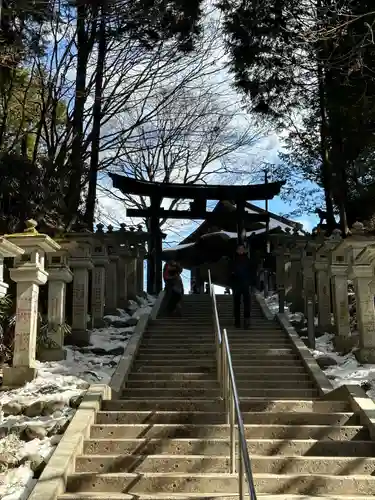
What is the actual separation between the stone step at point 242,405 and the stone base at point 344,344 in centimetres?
294

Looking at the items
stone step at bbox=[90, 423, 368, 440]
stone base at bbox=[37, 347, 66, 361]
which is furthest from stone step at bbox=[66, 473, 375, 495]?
stone base at bbox=[37, 347, 66, 361]

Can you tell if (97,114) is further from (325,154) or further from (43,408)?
(43,408)

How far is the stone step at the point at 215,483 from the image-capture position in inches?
213

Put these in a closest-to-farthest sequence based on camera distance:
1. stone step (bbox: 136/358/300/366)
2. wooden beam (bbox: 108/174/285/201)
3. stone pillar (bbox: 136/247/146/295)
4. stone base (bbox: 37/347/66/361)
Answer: stone base (bbox: 37/347/66/361) → stone step (bbox: 136/358/300/366) → stone pillar (bbox: 136/247/146/295) → wooden beam (bbox: 108/174/285/201)

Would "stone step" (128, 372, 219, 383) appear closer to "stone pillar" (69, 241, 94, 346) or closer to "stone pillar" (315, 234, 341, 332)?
"stone pillar" (69, 241, 94, 346)

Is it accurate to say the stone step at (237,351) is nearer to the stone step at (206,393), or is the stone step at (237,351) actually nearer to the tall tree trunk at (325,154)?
the stone step at (206,393)

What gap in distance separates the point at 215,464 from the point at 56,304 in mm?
4964

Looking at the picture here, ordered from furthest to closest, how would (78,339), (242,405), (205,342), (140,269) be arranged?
1. (140,269)
2. (205,342)
3. (78,339)
4. (242,405)

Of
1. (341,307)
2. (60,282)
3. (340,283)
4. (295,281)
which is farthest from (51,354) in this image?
(295,281)

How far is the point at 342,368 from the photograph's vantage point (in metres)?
9.27

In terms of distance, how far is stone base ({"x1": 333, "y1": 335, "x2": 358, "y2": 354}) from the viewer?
10172mm

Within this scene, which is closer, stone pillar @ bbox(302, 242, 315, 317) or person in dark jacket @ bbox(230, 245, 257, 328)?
person in dark jacket @ bbox(230, 245, 257, 328)

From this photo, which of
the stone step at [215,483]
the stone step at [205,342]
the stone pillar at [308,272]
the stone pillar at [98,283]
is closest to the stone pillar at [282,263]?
the stone pillar at [308,272]

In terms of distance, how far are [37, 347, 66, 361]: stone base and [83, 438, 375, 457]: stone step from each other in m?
3.40
